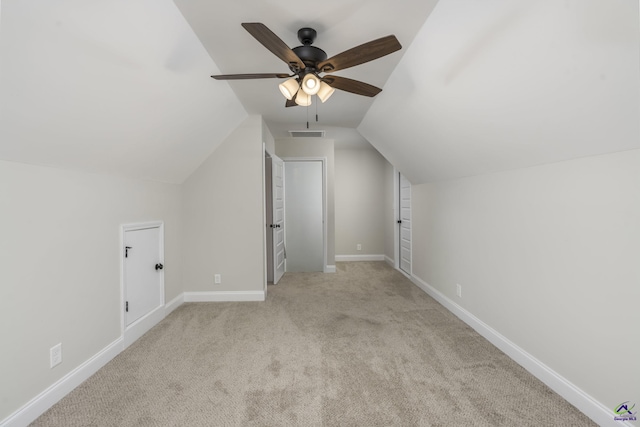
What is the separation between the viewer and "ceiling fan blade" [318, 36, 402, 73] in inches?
59.2

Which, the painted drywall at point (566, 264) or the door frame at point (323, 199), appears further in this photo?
the door frame at point (323, 199)

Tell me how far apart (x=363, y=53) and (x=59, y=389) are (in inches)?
108

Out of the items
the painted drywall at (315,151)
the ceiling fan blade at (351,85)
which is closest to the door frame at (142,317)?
the ceiling fan blade at (351,85)

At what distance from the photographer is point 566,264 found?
1786 millimetres

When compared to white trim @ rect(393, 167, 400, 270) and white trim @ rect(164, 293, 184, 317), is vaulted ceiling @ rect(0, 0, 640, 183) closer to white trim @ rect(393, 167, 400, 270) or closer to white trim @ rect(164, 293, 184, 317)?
white trim @ rect(164, 293, 184, 317)

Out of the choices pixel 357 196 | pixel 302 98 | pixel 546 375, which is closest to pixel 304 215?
pixel 357 196

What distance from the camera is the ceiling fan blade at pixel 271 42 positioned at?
1376 millimetres

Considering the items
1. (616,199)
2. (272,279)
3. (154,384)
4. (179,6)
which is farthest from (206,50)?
(272,279)

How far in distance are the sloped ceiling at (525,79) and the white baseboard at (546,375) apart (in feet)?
4.52

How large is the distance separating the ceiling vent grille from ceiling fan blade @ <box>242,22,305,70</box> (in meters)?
2.58

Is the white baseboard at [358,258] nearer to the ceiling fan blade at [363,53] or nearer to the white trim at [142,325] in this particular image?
the white trim at [142,325]

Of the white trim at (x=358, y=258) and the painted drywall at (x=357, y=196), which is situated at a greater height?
the painted drywall at (x=357, y=196)

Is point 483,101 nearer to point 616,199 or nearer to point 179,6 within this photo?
point 616,199

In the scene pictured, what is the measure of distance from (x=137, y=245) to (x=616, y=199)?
348cm
